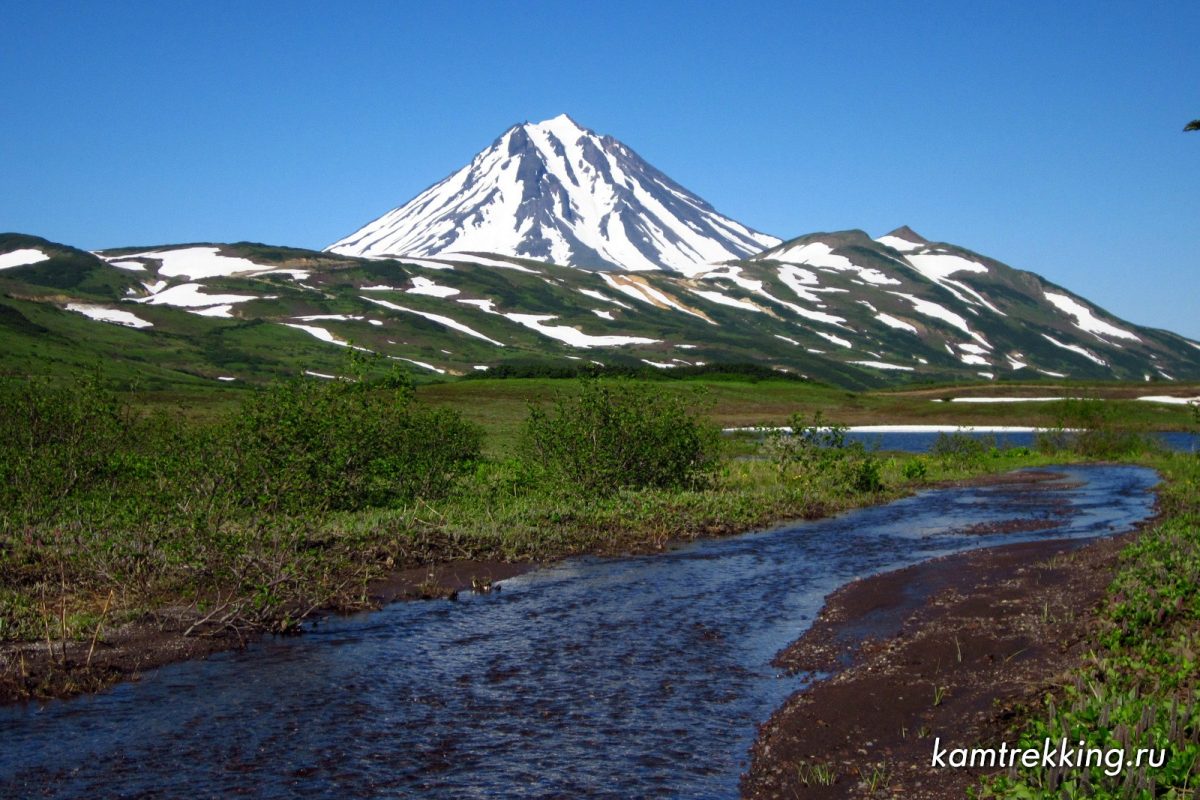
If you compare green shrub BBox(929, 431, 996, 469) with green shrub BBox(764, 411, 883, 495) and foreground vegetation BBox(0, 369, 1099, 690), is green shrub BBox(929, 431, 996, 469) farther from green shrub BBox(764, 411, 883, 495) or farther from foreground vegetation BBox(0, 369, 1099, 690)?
foreground vegetation BBox(0, 369, 1099, 690)

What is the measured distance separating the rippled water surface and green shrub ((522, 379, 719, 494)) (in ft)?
36.5

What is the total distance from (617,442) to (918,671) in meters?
21.0

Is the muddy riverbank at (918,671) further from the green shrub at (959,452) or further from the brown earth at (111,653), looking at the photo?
the green shrub at (959,452)

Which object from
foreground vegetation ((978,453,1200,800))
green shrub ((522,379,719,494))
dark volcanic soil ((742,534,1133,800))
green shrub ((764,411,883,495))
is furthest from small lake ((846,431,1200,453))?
foreground vegetation ((978,453,1200,800))

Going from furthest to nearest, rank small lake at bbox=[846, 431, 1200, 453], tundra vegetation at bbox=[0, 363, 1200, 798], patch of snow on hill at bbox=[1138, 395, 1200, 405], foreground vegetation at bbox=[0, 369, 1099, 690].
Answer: patch of snow on hill at bbox=[1138, 395, 1200, 405] < small lake at bbox=[846, 431, 1200, 453] < foreground vegetation at bbox=[0, 369, 1099, 690] < tundra vegetation at bbox=[0, 363, 1200, 798]

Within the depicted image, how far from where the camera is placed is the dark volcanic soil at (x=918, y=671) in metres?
11.3

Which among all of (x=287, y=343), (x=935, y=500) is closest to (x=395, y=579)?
(x=935, y=500)

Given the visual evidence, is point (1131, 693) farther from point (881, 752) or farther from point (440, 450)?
point (440, 450)

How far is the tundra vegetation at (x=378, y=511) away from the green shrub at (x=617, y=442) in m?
0.08

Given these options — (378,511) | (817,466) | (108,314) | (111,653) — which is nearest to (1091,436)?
(817,466)

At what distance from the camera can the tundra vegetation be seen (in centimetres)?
1316

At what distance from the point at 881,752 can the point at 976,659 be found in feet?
13.4

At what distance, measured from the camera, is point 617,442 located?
116 feet

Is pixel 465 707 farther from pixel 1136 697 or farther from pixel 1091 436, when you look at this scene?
pixel 1091 436
